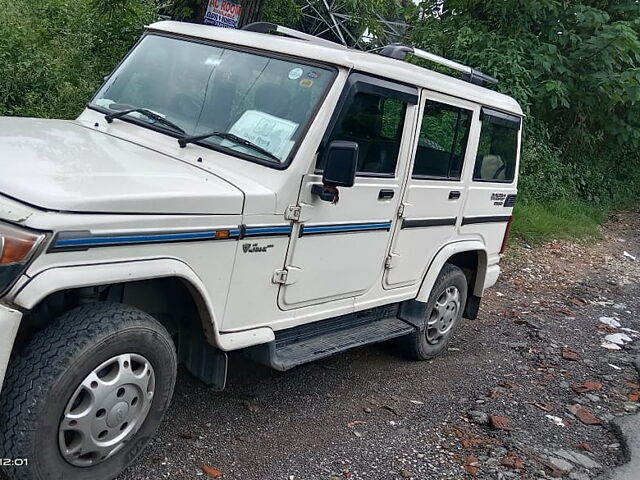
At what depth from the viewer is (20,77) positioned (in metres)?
7.44

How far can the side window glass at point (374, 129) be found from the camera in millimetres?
4078

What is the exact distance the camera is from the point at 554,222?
11.6m

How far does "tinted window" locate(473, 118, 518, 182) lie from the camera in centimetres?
549

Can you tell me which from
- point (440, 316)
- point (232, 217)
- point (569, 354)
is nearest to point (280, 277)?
point (232, 217)

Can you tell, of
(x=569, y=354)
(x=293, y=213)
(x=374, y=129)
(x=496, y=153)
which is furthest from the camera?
(x=569, y=354)

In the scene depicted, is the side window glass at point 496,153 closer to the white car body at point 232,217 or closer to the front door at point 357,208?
the white car body at point 232,217

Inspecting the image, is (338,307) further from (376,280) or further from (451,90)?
(451,90)

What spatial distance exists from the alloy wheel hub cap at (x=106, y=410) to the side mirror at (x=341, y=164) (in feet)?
4.39

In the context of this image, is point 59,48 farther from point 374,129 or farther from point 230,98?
point 374,129

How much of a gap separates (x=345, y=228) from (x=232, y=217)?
3.16ft

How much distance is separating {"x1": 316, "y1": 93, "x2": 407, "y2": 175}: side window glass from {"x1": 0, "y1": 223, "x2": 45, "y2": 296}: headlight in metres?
1.83

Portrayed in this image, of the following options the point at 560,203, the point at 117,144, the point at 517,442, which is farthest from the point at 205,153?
the point at 560,203

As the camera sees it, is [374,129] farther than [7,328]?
Yes

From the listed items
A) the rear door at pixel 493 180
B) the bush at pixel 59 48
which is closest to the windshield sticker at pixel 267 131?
the rear door at pixel 493 180
